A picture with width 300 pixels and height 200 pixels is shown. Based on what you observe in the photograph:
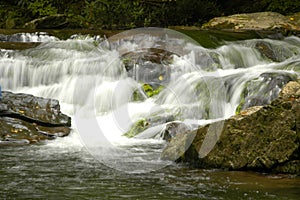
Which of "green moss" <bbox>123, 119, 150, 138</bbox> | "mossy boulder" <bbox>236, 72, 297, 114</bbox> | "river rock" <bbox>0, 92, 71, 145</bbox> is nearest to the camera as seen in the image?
"river rock" <bbox>0, 92, 71, 145</bbox>

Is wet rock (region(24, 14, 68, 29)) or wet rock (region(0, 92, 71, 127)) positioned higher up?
wet rock (region(24, 14, 68, 29))

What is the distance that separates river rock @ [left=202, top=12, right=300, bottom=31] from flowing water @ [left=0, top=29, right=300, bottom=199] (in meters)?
1.60

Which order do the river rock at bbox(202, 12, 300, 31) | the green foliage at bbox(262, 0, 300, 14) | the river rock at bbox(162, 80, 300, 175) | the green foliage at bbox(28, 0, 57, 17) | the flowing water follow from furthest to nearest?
the green foliage at bbox(28, 0, 57, 17), the green foliage at bbox(262, 0, 300, 14), the river rock at bbox(202, 12, 300, 31), the river rock at bbox(162, 80, 300, 175), the flowing water

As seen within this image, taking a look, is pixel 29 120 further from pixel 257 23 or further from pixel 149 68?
pixel 257 23

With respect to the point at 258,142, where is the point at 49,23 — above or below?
above

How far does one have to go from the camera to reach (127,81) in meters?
10.6

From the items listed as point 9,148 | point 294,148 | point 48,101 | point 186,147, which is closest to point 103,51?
point 48,101

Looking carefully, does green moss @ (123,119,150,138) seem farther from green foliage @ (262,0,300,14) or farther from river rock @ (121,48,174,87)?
green foliage @ (262,0,300,14)

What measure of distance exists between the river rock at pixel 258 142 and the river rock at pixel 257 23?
30.2 feet

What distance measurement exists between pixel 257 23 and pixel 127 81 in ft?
20.4

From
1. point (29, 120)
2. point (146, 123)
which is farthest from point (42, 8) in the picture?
point (146, 123)

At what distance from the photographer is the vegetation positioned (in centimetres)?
1734

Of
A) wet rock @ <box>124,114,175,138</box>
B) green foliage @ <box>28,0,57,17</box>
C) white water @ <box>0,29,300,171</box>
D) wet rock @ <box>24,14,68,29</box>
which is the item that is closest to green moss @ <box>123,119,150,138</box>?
wet rock @ <box>124,114,175,138</box>

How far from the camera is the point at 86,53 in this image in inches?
463
